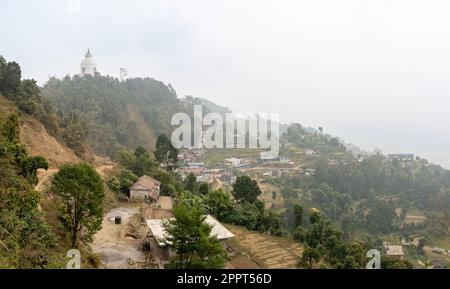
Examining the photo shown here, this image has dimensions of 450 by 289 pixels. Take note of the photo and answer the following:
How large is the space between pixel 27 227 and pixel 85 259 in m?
2.12

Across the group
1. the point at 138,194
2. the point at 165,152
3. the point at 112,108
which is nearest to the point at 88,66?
the point at 112,108

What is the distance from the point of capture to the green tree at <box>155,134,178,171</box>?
3247 centimetres

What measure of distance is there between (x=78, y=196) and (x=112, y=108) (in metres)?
50.3

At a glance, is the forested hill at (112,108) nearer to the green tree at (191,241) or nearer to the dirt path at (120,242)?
the dirt path at (120,242)

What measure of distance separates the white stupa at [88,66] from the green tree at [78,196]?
6485 centimetres

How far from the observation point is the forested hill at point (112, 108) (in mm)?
53094

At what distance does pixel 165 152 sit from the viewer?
32656mm

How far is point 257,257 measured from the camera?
20109mm

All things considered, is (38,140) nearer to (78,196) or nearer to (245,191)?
(245,191)

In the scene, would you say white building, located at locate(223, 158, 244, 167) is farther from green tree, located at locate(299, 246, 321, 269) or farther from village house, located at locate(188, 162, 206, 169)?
green tree, located at locate(299, 246, 321, 269)

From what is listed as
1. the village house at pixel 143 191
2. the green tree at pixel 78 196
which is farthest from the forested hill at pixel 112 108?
the green tree at pixel 78 196

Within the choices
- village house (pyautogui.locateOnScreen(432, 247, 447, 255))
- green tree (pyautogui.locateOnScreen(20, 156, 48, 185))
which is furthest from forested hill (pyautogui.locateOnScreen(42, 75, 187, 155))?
village house (pyautogui.locateOnScreen(432, 247, 447, 255))

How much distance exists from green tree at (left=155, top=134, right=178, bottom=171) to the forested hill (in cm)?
1453
